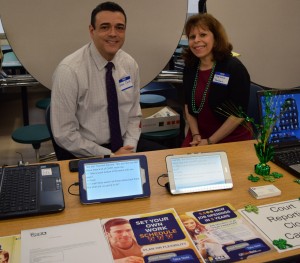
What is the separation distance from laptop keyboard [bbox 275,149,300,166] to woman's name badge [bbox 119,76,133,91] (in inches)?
32.8

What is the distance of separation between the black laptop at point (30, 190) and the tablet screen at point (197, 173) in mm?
382

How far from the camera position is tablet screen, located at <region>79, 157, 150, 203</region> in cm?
117

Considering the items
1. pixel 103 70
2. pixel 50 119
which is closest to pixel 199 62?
pixel 103 70

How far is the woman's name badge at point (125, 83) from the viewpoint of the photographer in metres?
1.88

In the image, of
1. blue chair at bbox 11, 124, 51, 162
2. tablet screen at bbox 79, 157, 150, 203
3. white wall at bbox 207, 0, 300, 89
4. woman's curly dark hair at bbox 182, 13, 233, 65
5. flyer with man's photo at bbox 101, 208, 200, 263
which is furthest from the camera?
white wall at bbox 207, 0, 300, 89

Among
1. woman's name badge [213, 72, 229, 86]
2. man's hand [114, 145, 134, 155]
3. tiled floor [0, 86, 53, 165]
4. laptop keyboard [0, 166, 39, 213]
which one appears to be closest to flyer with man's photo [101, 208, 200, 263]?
laptop keyboard [0, 166, 39, 213]

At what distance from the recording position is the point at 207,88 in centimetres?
207

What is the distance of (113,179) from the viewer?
3.90ft

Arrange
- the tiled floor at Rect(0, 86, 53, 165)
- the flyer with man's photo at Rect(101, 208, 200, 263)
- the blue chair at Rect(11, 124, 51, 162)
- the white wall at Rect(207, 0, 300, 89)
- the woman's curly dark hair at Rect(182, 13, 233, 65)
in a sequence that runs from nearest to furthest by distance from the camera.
A: 1. the flyer with man's photo at Rect(101, 208, 200, 263)
2. the woman's curly dark hair at Rect(182, 13, 233, 65)
3. the blue chair at Rect(11, 124, 51, 162)
4. the white wall at Rect(207, 0, 300, 89)
5. the tiled floor at Rect(0, 86, 53, 165)

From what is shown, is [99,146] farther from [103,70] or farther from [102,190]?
[102,190]

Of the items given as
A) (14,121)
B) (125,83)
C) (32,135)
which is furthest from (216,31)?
(14,121)

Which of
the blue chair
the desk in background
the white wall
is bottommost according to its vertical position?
the blue chair

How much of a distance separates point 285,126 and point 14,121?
2.86m

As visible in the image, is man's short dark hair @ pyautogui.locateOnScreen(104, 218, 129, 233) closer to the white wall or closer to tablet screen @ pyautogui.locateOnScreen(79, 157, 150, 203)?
tablet screen @ pyautogui.locateOnScreen(79, 157, 150, 203)
